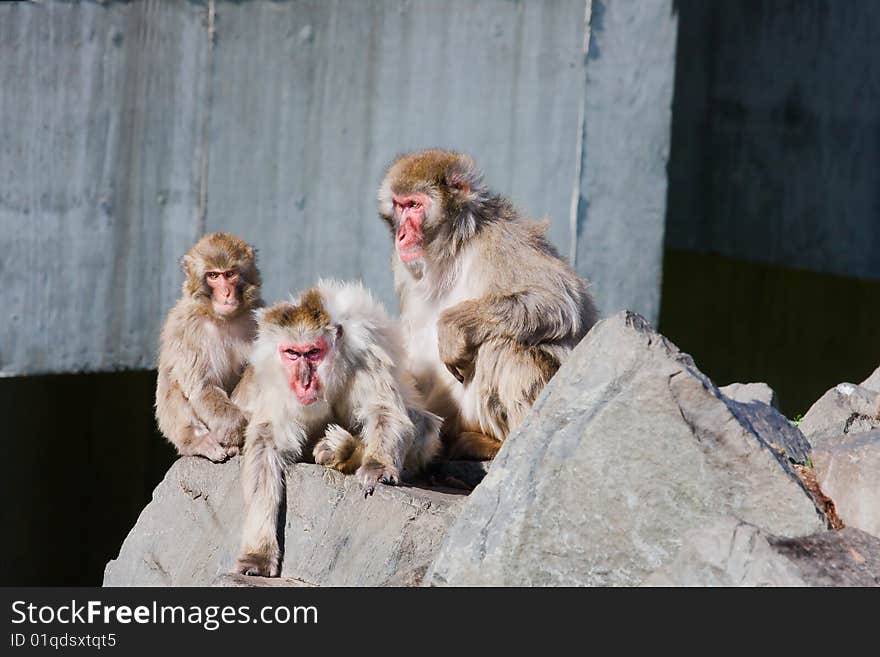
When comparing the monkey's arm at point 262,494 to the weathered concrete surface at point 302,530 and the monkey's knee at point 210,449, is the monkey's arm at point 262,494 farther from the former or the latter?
the monkey's knee at point 210,449

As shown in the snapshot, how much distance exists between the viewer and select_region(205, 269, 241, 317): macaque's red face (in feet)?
16.5

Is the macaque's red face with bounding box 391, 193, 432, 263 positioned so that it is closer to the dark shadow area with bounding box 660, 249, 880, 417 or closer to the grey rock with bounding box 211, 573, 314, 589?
the grey rock with bounding box 211, 573, 314, 589

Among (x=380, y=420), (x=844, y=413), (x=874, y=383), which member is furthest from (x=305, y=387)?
(x=874, y=383)

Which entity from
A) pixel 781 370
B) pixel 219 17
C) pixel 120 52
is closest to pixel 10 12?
pixel 120 52

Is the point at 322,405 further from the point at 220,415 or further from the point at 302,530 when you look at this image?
the point at 220,415

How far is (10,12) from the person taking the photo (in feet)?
21.7

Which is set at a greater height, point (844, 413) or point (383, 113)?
point (383, 113)

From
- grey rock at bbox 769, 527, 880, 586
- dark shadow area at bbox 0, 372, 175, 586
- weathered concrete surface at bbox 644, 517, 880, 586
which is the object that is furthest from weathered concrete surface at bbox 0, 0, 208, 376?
grey rock at bbox 769, 527, 880, 586

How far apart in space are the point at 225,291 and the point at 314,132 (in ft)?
8.25

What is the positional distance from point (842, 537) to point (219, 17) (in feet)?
15.8

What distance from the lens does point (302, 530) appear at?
448cm

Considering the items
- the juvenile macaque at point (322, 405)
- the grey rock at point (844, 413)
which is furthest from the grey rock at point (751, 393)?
the juvenile macaque at point (322, 405)

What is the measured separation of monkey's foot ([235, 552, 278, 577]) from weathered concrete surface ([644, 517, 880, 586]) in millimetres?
1440
